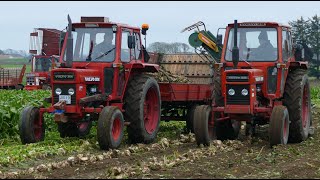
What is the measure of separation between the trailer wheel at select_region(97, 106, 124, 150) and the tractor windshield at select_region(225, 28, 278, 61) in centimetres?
302

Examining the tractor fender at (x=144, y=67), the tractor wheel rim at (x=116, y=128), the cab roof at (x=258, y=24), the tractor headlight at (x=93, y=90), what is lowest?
the tractor wheel rim at (x=116, y=128)

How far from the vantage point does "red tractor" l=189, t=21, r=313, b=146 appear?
38.4 ft

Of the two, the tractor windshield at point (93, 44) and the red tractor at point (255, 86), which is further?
the tractor windshield at point (93, 44)

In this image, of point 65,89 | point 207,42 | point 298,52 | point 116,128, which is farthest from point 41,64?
point 116,128

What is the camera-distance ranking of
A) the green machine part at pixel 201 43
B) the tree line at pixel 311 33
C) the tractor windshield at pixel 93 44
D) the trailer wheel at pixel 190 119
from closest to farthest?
1. the tractor windshield at pixel 93 44
2. the trailer wheel at pixel 190 119
3. the green machine part at pixel 201 43
4. the tree line at pixel 311 33

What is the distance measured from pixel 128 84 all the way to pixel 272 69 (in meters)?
3.05

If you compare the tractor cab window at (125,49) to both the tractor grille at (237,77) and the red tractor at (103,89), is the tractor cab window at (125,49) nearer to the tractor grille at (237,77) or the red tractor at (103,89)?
the red tractor at (103,89)

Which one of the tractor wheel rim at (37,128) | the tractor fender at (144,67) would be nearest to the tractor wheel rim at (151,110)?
the tractor fender at (144,67)

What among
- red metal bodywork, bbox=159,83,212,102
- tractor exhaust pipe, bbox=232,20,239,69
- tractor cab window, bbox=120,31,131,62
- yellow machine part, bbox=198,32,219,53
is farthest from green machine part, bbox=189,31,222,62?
tractor cab window, bbox=120,31,131,62

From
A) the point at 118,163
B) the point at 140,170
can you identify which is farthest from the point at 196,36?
the point at 140,170

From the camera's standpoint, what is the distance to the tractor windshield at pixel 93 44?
12.1 meters

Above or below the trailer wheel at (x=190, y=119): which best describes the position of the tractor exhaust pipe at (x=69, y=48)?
above

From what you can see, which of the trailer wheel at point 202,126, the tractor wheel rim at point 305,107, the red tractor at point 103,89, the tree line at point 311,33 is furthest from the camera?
the tree line at point 311,33

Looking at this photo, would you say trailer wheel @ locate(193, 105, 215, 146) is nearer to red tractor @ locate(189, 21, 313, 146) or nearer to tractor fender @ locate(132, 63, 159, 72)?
red tractor @ locate(189, 21, 313, 146)
